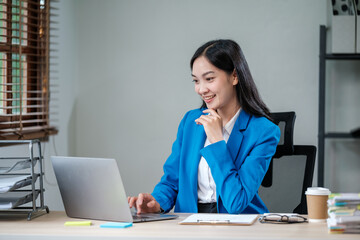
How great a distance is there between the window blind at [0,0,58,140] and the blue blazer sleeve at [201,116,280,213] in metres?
1.07

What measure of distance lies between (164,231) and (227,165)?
1.53 feet

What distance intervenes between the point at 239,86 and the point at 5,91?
1.10m

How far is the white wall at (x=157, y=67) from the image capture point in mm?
3150

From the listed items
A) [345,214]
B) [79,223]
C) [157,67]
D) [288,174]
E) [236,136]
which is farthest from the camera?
[157,67]

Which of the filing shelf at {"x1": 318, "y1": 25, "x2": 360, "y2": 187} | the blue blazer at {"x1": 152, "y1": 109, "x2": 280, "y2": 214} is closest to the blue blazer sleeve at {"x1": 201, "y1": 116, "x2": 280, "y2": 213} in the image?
the blue blazer at {"x1": 152, "y1": 109, "x2": 280, "y2": 214}

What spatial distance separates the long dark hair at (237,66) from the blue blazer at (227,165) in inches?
1.6

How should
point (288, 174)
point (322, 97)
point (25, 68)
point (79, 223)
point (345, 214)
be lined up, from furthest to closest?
point (322, 97)
point (25, 68)
point (288, 174)
point (79, 223)
point (345, 214)

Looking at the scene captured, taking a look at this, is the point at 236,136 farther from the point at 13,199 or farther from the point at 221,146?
the point at 13,199

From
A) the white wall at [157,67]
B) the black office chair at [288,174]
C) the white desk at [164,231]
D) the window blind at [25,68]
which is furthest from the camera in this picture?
the white wall at [157,67]

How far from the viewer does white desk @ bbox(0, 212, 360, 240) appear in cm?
126

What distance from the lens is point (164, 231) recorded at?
1324 millimetres

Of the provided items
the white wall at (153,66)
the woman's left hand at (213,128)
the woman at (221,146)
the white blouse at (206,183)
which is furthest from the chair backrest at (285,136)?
the white wall at (153,66)

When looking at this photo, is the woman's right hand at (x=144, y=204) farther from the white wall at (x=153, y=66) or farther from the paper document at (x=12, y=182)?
the white wall at (x=153, y=66)

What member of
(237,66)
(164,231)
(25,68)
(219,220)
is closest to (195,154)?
(237,66)
